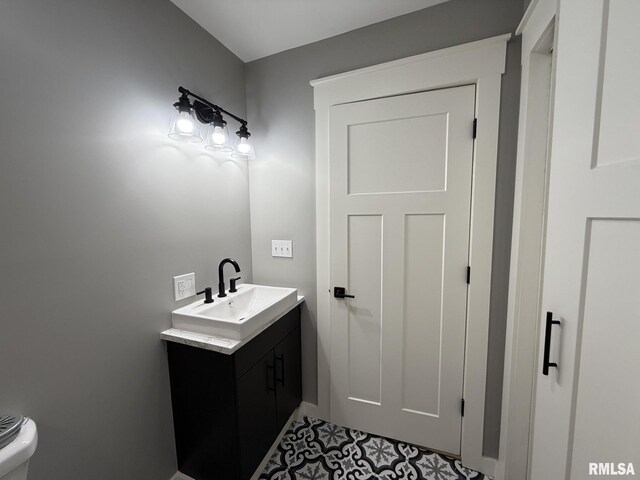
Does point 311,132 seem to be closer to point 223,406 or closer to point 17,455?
point 223,406

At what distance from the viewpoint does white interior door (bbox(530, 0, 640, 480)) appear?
57cm

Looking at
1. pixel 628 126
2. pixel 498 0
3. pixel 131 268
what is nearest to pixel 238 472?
pixel 131 268

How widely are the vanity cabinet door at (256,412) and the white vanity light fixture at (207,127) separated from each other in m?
1.25

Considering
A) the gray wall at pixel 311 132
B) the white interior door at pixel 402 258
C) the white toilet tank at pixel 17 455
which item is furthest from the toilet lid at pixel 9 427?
the white interior door at pixel 402 258

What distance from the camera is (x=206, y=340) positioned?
4.05 feet

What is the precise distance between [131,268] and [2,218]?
44 centimetres

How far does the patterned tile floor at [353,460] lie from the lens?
1454 millimetres

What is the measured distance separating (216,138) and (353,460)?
208 cm

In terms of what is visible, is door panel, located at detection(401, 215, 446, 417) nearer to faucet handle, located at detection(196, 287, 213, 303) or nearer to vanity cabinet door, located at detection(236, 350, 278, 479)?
vanity cabinet door, located at detection(236, 350, 278, 479)

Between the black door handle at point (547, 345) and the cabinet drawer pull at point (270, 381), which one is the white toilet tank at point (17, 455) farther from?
the black door handle at point (547, 345)

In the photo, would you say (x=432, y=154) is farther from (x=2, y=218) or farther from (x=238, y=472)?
(x=238, y=472)

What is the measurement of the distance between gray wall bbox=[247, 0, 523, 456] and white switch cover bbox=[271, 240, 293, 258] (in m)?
0.04

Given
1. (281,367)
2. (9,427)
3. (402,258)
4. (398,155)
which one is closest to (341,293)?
(402,258)

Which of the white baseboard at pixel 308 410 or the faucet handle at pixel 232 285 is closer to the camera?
the faucet handle at pixel 232 285
